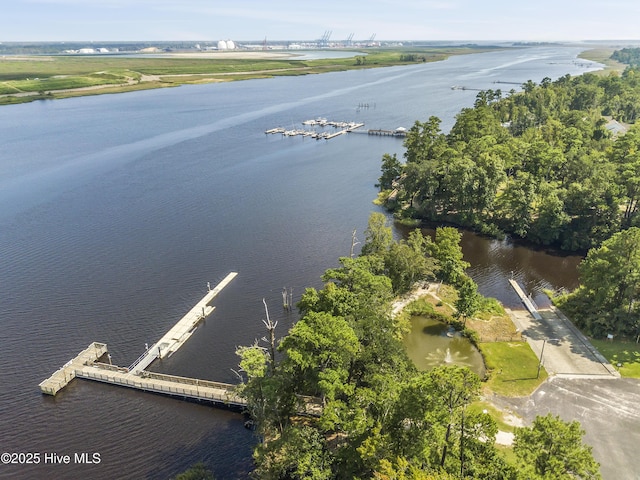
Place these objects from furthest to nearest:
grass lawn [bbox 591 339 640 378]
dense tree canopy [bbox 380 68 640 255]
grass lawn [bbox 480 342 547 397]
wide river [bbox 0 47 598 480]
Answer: dense tree canopy [bbox 380 68 640 255], grass lawn [bbox 591 339 640 378], grass lawn [bbox 480 342 547 397], wide river [bbox 0 47 598 480]

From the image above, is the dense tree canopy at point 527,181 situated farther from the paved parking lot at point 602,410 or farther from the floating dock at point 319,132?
the floating dock at point 319,132

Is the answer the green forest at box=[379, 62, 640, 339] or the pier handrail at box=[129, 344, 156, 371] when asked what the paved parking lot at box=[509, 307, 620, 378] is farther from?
the pier handrail at box=[129, 344, 156, 371]

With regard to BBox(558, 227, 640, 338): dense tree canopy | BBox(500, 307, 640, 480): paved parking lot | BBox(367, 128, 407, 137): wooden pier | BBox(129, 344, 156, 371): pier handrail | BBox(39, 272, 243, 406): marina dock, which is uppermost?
BBox(558, 227, 640, 338): dense tree canopy

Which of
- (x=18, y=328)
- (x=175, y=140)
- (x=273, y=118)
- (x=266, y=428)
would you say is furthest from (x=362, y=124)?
(x=266, y=428)

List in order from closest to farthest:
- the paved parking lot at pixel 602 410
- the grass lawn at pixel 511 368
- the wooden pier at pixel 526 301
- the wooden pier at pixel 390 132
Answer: the paved parking lot at pixel 602 410 → the grass lawn at pixel 511 368 → the wooden pier at pixel 526 301 → the wooden pier at pixel 390 132

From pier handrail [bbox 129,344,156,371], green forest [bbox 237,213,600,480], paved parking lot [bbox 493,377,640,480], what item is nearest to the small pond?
paved parking lot [bbox 493,377,640,480]

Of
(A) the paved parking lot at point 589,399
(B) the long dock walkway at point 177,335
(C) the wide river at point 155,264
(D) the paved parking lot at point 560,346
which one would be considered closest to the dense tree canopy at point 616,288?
(D) the paved parking lot at point 560,346
